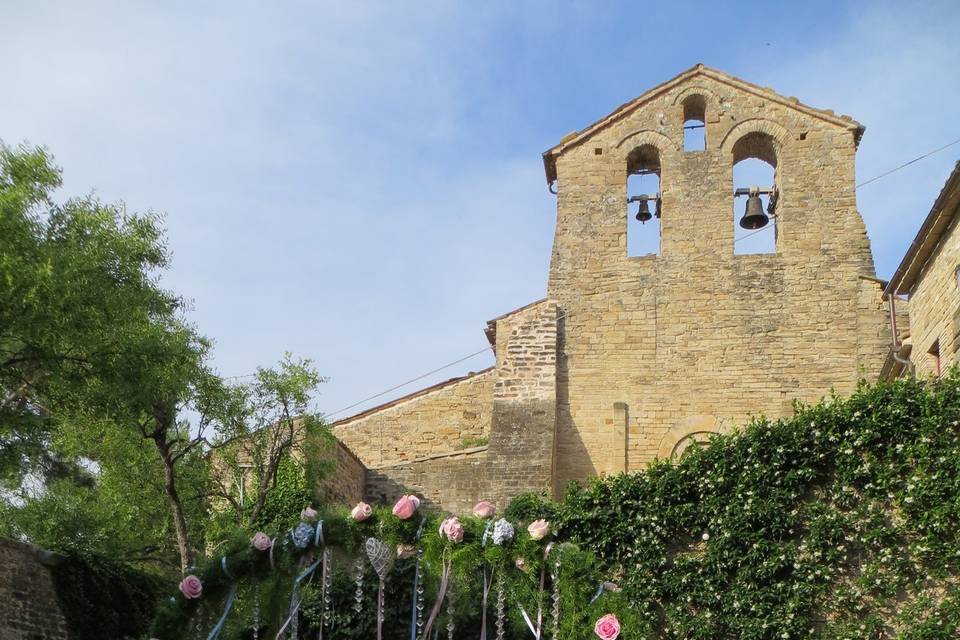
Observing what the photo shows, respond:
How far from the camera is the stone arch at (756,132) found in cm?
2116

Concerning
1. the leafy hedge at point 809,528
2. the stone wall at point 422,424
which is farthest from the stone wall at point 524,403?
the leafy hedge at point 809,528

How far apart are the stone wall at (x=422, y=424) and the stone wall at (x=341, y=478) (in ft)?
4.70

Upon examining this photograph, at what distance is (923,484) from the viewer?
11977 mm

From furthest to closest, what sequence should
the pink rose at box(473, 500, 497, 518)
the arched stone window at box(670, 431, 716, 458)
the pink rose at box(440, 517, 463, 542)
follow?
the arched stone window at box(670, 431, 716, 458), the pink rose at box(473, 500, 497, 518), the pink rose at box(440, 517, 463, 542)

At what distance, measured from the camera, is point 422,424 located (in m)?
22.4

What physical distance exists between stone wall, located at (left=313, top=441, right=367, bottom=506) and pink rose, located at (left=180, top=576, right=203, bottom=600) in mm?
6445

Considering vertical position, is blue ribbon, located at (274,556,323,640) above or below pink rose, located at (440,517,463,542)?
below

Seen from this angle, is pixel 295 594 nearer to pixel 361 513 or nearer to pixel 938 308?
pixel 361 513

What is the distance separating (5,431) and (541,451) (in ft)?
26.9

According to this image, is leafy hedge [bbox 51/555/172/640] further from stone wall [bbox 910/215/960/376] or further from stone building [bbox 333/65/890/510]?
stone wall [bbox 910/215/960/376]

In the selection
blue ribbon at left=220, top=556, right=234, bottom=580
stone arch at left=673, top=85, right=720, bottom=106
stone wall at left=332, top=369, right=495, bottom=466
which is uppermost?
stone arch at left=673, top=85, right=720, bottom=106

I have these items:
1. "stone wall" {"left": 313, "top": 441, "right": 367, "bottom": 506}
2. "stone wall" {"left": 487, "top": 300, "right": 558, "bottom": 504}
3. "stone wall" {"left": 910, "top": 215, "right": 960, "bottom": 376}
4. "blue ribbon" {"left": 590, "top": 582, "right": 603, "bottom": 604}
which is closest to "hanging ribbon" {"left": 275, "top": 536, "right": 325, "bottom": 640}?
"blue ribbon" {"left": 590, "top": 582, "right": 603, "bottom": 604}

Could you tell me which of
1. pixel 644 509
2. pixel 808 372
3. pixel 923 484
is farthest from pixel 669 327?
pixel 923 484

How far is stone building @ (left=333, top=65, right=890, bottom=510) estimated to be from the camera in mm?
19562
